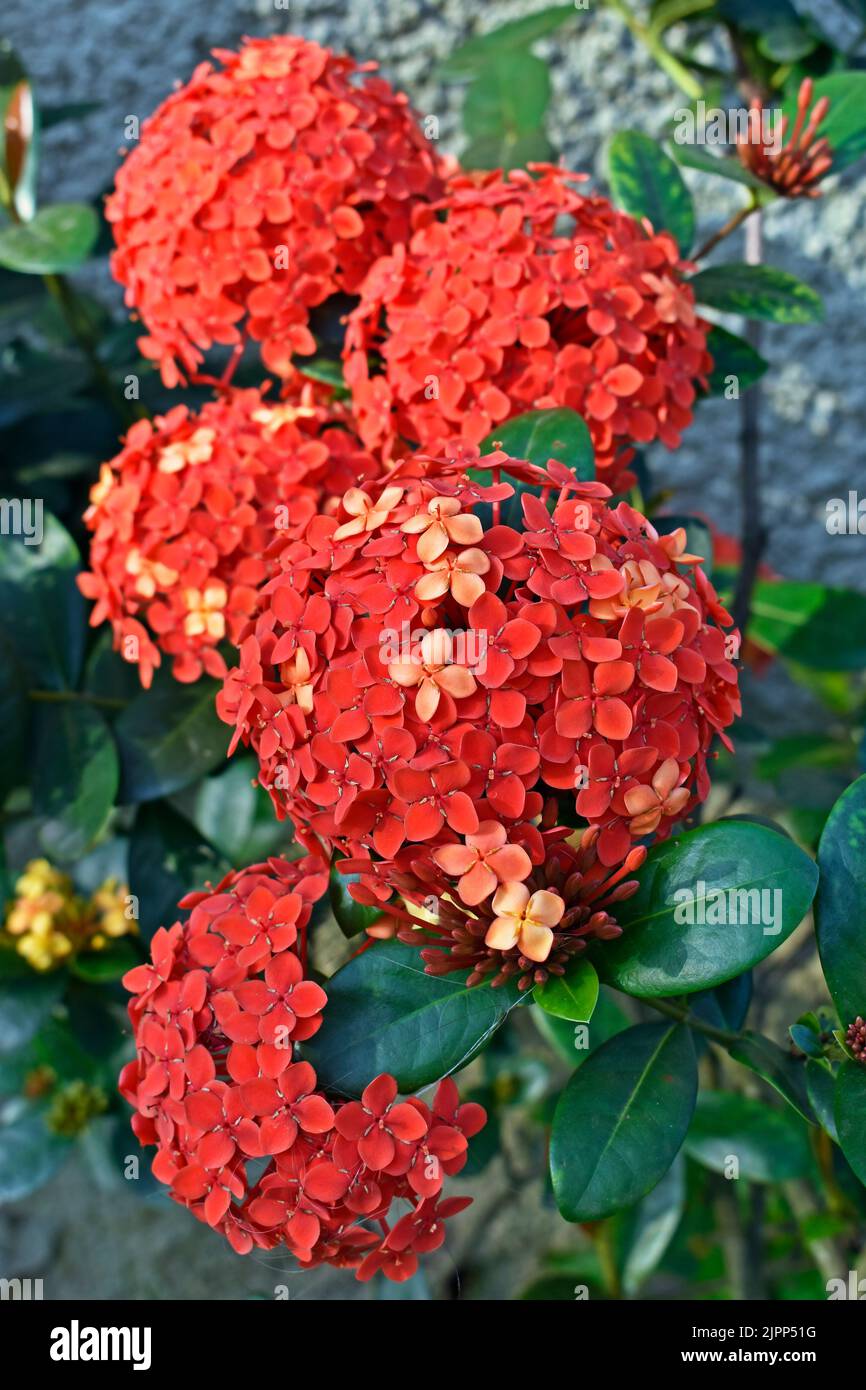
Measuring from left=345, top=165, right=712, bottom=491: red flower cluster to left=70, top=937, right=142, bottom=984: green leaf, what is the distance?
26.9 inches

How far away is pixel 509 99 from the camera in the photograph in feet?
4.55

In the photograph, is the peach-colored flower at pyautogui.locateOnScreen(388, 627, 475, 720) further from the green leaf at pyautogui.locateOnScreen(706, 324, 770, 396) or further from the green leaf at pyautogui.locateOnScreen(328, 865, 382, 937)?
the green leaf at pyautogui.locateOnScreen(706, 324, 770, 396)

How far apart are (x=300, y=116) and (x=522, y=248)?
230mm

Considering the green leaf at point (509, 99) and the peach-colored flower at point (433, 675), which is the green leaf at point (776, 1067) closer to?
the peach-colored flower at point (433, 675)

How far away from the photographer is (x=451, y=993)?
77cm

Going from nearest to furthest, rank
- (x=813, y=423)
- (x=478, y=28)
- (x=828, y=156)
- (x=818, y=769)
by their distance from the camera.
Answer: (x=828, y=156) → (x=818, y=769) → (x=478, y=28) → (x=813, y=423)

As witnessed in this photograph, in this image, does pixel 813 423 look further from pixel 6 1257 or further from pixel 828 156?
pixel 6 1257

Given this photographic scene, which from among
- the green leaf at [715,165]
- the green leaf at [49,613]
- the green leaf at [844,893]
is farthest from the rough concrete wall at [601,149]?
the green leaf at [844,893]

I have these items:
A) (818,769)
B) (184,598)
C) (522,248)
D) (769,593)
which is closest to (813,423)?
(769,593)

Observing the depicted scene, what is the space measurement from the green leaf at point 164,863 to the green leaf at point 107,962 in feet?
0.64

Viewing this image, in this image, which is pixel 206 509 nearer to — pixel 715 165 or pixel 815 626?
pixel 715 165

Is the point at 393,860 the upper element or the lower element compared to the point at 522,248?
lower

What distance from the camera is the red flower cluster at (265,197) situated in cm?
100

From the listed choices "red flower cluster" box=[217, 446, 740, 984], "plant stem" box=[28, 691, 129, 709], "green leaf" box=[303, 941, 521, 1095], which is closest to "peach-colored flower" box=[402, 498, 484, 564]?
"red flower cluster" box=[217, 446, 740, 984]
